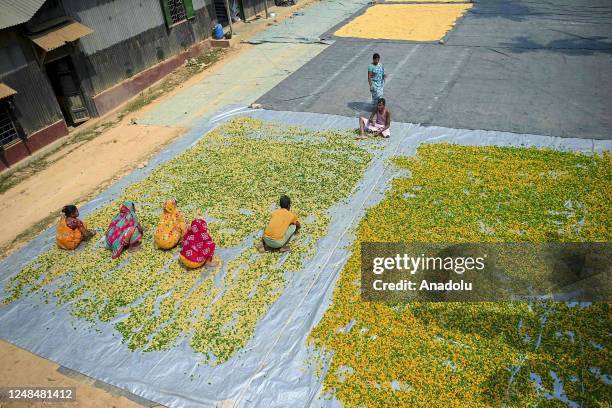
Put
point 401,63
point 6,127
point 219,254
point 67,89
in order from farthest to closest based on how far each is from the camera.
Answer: point 401,63 → point 67,89 → point 6,127 → point 219,254

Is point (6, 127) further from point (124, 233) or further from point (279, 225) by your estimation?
point (279, 225)

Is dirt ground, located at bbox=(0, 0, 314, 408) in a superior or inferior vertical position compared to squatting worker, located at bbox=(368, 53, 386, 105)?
inferior

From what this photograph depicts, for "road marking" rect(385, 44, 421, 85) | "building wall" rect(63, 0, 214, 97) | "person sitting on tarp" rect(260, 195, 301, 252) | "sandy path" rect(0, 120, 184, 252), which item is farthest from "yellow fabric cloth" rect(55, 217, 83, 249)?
"road marking" rect(385, 44, 421, 85)

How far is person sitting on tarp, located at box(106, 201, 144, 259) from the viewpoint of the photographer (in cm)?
1037

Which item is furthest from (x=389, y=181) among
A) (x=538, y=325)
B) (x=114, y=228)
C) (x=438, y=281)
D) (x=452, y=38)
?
(x=452, y=38)

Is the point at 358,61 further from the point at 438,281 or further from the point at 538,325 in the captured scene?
the point at 538,325

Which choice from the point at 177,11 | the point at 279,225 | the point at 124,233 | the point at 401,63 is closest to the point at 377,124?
the point at 279,225

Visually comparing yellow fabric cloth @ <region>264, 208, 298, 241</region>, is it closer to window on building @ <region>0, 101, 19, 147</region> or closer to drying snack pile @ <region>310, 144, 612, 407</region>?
drying snack pile @ <region>310, 144, 612, 407</region>

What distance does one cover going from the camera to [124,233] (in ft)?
34.0

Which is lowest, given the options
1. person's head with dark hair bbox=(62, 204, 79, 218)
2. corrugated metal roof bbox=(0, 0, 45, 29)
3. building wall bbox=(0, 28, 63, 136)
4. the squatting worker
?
person's head with dark hair bbox=(62, 204, 79, 218)

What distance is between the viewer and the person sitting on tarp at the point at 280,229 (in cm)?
970

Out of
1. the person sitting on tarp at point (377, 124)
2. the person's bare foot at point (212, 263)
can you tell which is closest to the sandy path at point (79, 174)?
the person's bare foot at point (212, 263)

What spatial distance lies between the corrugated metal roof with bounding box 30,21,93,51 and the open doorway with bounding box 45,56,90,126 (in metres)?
1.11

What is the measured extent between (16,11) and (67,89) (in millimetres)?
3367
